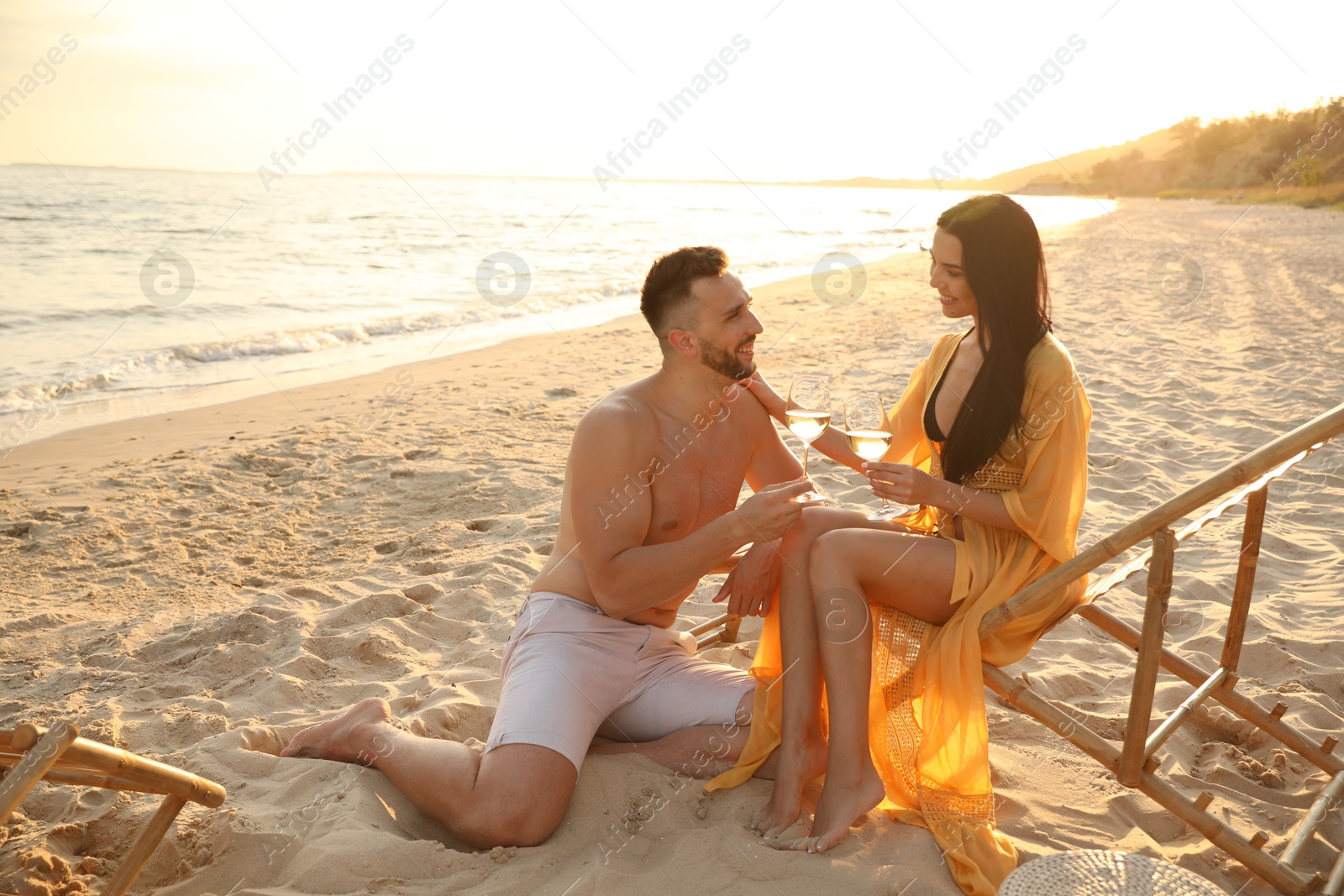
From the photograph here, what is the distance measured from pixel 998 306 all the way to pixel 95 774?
2649 mm

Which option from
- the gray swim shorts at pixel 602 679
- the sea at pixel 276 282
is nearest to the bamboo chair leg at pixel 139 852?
the gray swim shorts at pixel 602 679

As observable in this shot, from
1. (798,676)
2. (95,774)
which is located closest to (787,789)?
(798,676)

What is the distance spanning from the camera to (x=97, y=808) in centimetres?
255

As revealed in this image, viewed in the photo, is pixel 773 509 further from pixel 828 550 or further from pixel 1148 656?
pixel 1148 656

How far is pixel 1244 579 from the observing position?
2.77 metres

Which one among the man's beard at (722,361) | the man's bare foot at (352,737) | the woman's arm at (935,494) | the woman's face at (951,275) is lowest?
the man's bare foot at (352,737)

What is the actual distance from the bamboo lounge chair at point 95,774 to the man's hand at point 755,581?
148cm

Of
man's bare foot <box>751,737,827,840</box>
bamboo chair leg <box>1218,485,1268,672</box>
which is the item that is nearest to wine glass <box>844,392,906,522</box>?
man's bare foot <box>751,737,827,840</box>

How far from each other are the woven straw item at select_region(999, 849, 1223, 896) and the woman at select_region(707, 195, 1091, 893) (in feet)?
1.73

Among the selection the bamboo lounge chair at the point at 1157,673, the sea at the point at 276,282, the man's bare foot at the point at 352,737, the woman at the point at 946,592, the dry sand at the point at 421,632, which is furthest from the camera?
the sea at the point at 276,282

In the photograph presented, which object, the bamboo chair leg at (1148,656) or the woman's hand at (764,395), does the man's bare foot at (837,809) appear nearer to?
the bamboo chair leg at (1148,656)

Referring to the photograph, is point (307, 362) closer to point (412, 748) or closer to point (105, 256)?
point (412, 748)

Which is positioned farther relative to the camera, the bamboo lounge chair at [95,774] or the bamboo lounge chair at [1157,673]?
the bamboo lounge chair at [1157,673]

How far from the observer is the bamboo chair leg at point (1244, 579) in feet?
9.03
